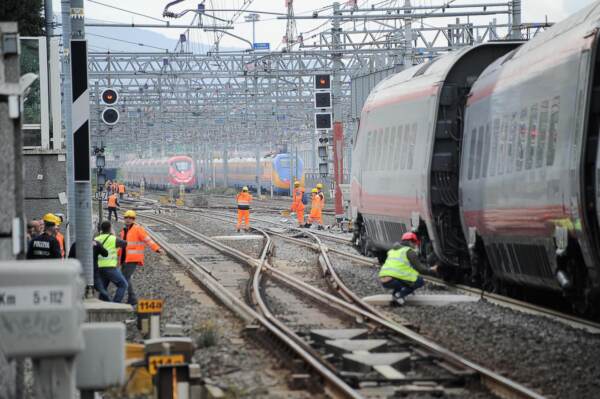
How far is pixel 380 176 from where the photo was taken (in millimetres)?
23109

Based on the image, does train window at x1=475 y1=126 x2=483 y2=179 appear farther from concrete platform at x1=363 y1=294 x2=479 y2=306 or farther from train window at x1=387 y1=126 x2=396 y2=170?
train window at x1=387 y1=126 x2=396 y2=170

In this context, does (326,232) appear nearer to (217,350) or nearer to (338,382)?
(217,350)

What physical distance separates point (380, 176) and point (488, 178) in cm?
619

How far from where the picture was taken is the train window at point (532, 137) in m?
14.8

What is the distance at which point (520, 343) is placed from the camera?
1353 centimetres

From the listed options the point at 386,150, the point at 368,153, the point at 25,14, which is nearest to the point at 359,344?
the point at 386,150

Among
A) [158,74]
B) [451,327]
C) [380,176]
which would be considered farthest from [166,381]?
[158,74]

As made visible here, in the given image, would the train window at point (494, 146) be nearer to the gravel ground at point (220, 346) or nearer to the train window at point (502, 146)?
the train window at point (502, 146)

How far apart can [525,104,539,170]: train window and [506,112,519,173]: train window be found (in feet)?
2.29

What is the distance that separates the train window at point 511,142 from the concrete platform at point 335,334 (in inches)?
118

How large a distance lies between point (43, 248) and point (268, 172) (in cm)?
6851

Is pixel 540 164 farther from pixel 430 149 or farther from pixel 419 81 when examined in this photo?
pixel 419 81

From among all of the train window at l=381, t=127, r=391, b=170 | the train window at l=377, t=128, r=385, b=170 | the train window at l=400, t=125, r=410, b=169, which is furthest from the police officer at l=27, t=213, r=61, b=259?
the train window at l=377, t=128, r=385, b=170

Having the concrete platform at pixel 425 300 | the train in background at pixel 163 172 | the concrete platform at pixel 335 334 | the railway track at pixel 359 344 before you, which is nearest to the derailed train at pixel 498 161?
the concrete platform at pixel 425 300
